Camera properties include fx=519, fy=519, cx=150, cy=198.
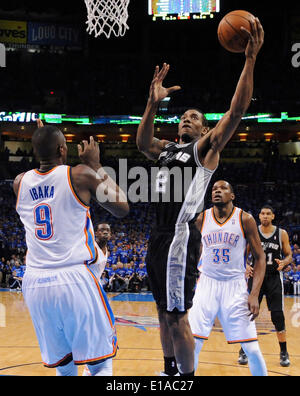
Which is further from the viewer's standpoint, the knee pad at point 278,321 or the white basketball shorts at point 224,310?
the knee pad at point 278,321

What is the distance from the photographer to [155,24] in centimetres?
2891

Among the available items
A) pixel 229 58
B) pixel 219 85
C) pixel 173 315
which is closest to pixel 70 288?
pixel 173 315

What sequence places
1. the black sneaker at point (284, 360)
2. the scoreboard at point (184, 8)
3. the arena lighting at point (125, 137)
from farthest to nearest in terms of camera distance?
the arena lighting at point (125, 137), the scoreboard at point (184, 8), the black sneaker at point (284, 360)

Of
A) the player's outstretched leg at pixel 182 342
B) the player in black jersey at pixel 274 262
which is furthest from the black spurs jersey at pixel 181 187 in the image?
Answer: the player in black jersey at pixel 274 262

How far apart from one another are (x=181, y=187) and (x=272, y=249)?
11.6 feet

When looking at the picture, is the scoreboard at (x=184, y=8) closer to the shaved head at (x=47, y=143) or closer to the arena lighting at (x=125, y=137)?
the arena lighting at (x=125, y=137)

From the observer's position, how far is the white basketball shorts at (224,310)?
179 inches

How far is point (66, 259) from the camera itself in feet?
10.1

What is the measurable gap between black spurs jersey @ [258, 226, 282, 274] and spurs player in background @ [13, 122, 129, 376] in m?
4.13

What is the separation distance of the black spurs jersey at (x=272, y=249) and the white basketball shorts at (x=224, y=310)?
6.78 feet

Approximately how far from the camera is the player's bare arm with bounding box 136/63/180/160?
3.94 meters

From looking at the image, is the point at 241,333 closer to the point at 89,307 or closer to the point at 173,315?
the point at 173,315

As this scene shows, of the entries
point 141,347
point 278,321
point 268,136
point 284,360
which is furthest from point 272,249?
point 268,136

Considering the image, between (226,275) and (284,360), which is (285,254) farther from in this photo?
(226,275)
